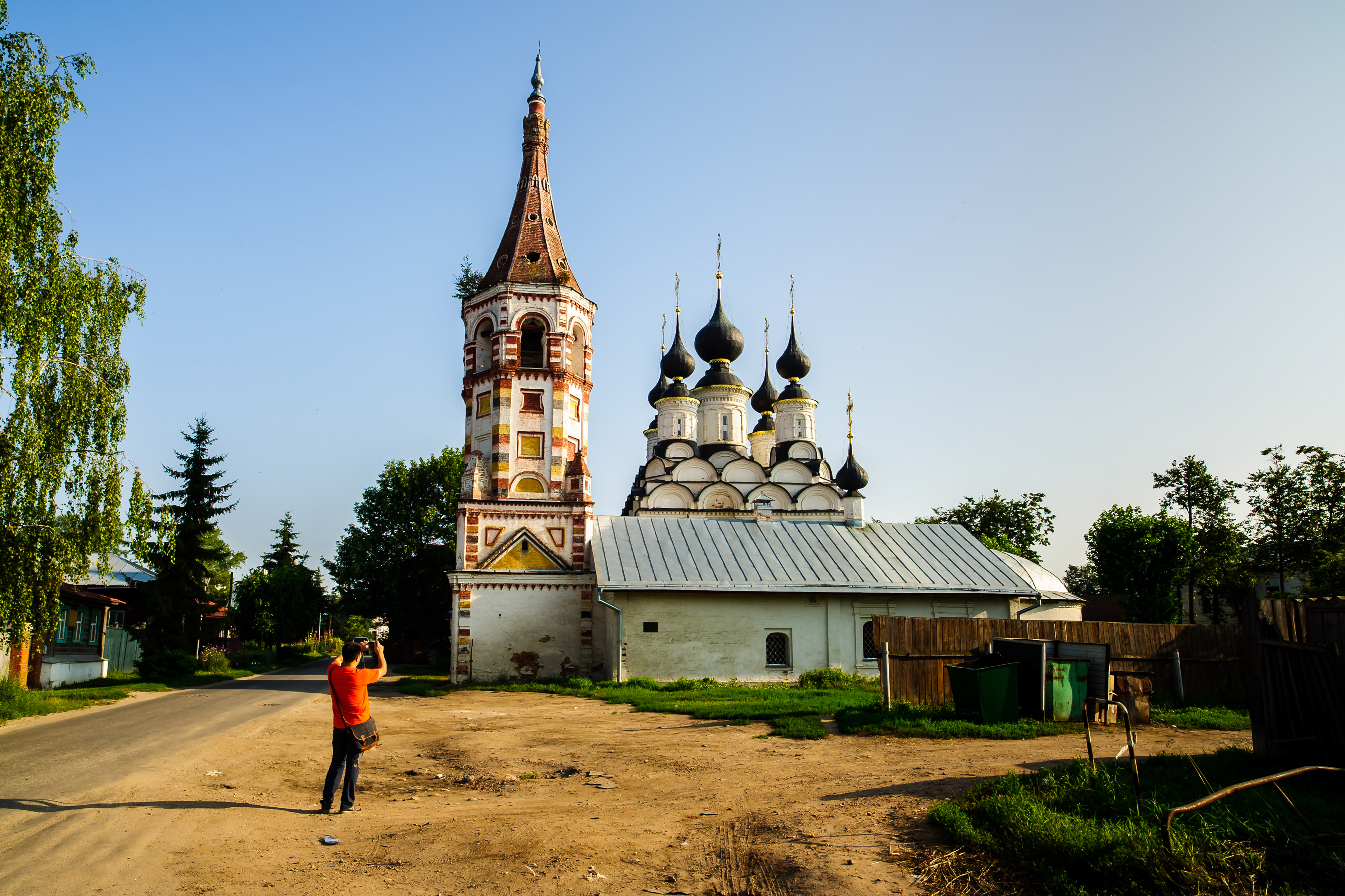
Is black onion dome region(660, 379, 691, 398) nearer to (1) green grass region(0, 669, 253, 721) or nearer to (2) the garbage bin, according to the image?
(1) green grass region(0, 669, 253, 721)

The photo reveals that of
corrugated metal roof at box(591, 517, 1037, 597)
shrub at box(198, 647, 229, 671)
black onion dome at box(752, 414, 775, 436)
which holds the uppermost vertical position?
black onion dome at box(752, 414, 775, 436)

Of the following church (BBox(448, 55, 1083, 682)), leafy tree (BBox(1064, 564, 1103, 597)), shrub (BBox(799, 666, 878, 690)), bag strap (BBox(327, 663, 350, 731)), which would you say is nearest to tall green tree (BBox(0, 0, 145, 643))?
bag strap (BBox(327, 663, 350, 731))

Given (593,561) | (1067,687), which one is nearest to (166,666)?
(593,561)

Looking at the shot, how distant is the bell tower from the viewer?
958 inches

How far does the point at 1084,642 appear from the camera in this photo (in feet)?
44.8

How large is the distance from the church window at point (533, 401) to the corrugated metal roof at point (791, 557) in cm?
379

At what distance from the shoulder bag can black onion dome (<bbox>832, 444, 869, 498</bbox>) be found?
30915 millimetres

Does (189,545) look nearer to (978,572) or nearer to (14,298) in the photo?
(14,298)

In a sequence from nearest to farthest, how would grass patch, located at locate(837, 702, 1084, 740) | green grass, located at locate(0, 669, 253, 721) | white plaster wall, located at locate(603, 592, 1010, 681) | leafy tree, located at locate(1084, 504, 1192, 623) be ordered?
grass patch, located at locate(837, 702, 1084, 740)
green grass, located at locate(0, 669, 253, 721)
white plaster wall, located at locate(603, 592, 1010, 681)
leafy tree, located at locate(1084, 504, 1192, 623)

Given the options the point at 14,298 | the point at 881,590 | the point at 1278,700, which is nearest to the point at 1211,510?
the point at 881,590

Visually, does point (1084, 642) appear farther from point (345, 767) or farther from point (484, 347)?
point (484, 347)

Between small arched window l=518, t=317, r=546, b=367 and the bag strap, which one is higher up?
small arched window l=518, t=317, r=546, b=367

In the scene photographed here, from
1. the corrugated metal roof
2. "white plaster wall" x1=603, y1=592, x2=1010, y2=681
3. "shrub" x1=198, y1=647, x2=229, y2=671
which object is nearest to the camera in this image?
"white plaster wall" x1=603, y1=592, x2=1010, y2=681

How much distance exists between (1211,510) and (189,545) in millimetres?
46233
